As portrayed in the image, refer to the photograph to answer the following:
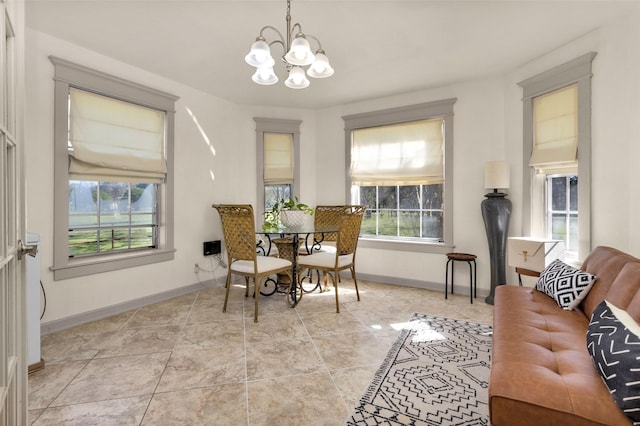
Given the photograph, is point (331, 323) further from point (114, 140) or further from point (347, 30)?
point (114, 140)

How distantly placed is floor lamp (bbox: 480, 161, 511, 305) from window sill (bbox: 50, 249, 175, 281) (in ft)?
11.8

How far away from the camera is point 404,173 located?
13.8 ft

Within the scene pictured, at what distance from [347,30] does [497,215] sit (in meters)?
2.38

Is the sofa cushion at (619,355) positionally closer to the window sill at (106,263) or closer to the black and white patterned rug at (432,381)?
the black and white patterned rug at (432,381)

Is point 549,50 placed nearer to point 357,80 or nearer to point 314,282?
point 357,80

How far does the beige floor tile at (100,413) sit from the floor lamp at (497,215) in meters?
3.34

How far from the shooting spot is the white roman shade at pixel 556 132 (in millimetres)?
2912

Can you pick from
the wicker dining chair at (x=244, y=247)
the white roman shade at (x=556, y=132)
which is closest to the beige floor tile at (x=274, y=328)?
the wicker dining chair at (x=244, y=247)

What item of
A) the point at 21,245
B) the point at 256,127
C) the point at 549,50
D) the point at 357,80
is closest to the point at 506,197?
the point at 549,50

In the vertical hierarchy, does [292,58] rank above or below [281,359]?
above

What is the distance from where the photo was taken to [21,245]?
1152 millimetres

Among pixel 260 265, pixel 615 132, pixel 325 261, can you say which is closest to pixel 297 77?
pixel 260 265

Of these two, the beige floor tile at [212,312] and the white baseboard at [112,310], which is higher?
the white baseboard at [112,310]

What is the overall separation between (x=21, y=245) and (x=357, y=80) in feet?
11.3
